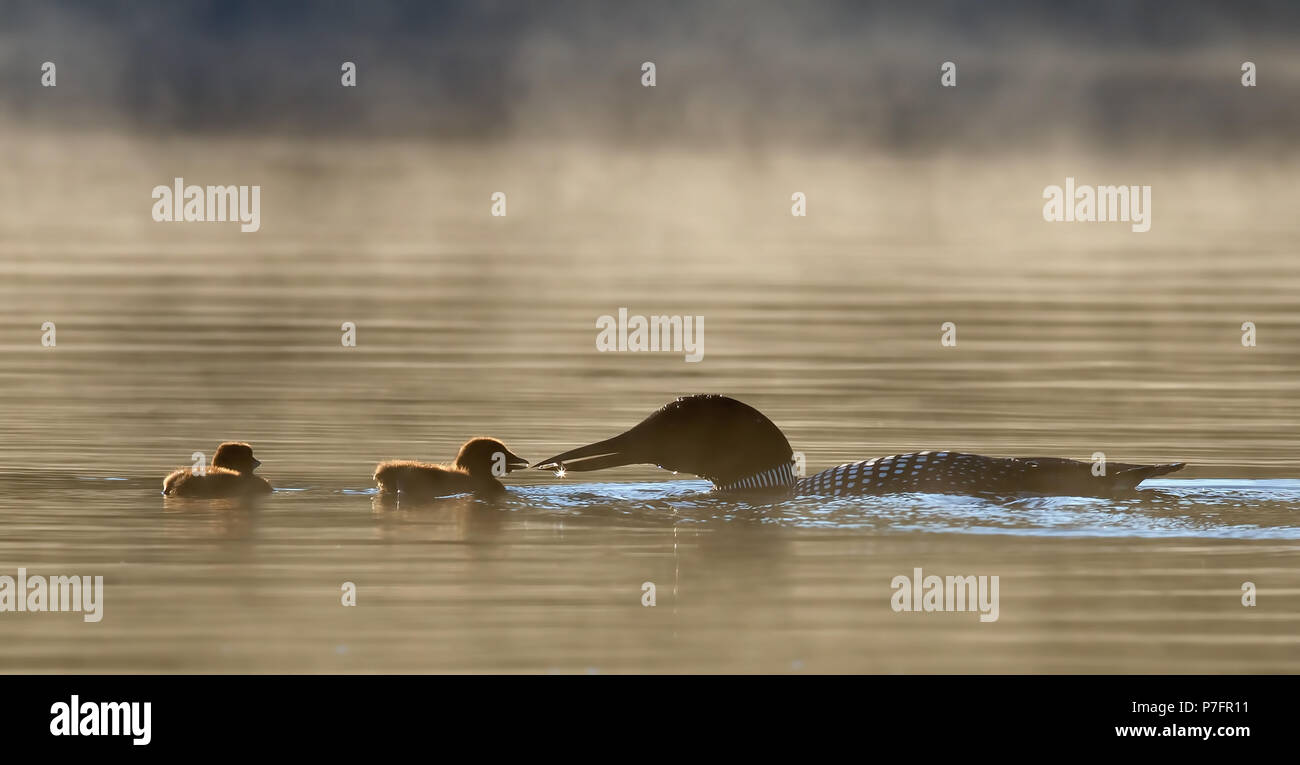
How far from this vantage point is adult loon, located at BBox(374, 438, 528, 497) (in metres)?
10.2

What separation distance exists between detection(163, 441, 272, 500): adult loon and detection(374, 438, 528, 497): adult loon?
21.2 inches

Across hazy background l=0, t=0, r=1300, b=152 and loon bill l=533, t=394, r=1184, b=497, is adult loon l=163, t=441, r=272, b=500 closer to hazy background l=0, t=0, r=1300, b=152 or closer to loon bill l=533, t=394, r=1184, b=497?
loon bill l=533, t=394, r=1184, b=497

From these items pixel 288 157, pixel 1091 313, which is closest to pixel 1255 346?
pixel 1091 313

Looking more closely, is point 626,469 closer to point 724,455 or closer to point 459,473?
point 724,455

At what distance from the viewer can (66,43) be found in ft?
318

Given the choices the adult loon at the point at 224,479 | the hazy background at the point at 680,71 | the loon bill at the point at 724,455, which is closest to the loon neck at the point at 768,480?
the loon bill at the point at 724,455

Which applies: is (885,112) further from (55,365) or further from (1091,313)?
(55,365)

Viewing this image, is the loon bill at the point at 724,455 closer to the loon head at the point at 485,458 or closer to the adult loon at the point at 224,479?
the loon head at the point at 485,458

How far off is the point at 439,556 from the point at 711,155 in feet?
259

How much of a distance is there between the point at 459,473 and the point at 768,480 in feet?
4.45

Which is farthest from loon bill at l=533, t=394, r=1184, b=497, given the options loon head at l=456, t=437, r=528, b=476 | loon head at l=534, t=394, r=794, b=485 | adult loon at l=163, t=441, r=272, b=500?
adult loon at l=163, t=441, r=272, b=500

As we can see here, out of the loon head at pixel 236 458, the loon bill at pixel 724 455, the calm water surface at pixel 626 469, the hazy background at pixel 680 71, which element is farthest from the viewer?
the hazy background at pixel 680 71

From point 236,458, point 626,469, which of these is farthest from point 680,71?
point 236,458

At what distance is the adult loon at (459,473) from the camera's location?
1020 cm
